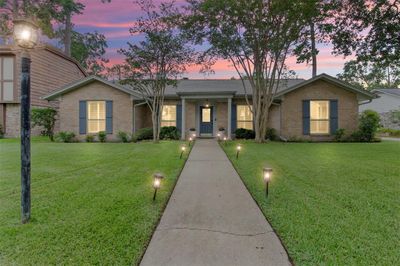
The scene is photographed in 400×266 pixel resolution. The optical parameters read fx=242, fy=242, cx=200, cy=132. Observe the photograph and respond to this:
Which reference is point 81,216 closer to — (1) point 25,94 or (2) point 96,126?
(1) point 25,94

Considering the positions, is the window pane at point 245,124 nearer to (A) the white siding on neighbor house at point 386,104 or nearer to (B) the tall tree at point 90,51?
(A) the white siding on neighbor house at point 386,104

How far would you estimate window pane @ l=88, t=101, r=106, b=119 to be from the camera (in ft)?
49.9

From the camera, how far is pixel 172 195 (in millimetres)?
4520

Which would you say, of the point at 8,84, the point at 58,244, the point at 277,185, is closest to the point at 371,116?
the point at 277,185

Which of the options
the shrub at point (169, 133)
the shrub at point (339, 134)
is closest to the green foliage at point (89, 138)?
the shrub at point (169, 133)

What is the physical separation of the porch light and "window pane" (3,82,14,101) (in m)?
17.3

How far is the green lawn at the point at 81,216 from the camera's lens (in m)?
2.50

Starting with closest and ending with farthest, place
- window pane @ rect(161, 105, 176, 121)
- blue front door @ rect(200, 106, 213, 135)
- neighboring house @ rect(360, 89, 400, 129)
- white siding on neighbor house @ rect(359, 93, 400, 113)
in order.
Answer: window pane @ rect(161, 105, 176, 121) < blue front door @ rect(200, 106, 213, 135) < neighboring house @ rect(360, 89, 400, 129) < white siding on neighbor house @ rect(359, 93, 400, 113)

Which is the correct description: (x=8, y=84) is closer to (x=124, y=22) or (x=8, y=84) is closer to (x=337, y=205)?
(x=124, y=22)

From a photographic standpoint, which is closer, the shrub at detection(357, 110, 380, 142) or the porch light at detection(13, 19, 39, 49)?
the porch light at detection(13, 19, 39, 49)

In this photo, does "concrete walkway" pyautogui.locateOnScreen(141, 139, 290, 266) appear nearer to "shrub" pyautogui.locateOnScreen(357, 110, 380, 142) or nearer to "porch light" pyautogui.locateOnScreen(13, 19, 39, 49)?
"porch light" pyautogui.locateOnScreen(13, 19, 39, 49)

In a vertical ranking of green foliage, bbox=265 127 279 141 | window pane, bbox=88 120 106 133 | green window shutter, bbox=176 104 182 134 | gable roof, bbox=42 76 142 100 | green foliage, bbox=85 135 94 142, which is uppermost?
gable roof, bbox=42 76 142 100

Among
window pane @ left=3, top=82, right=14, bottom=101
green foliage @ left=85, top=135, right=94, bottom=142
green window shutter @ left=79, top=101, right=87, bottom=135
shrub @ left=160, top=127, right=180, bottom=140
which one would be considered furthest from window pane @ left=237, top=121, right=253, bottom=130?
window pane @ left=3, top=82, right=14, bottom=101

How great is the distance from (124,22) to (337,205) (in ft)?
44.1
